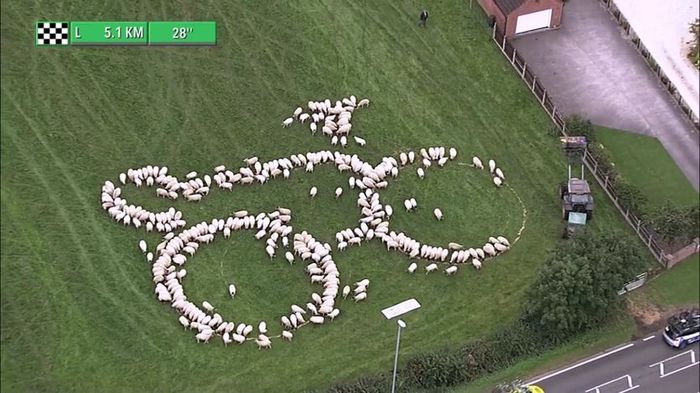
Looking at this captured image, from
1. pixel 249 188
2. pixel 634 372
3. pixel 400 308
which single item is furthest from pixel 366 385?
pixel 249 188

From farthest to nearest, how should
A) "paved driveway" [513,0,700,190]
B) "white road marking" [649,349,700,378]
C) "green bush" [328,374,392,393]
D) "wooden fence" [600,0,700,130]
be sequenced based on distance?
"wooden fence" [600,0,700,130] < "paved driveway" [513,0,700,190] < "white road marking" [649,349,700,378] < "green bush" [328,374,392,393]

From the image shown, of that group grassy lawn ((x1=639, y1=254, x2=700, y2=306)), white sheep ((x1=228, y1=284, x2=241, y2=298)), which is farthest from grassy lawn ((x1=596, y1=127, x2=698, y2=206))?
white sheep ((x1=228, y1=284, x2=241, y2=298))

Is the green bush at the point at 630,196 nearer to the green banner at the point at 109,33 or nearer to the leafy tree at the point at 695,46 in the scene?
the leafy tree at the point at 695,46

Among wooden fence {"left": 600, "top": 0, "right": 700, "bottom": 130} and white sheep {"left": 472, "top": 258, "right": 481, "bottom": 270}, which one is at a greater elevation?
wooden fence {"left": 600, "top": 0, "right": 700, "bottom": 130}

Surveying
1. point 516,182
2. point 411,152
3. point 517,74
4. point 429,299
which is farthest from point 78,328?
point 517,74

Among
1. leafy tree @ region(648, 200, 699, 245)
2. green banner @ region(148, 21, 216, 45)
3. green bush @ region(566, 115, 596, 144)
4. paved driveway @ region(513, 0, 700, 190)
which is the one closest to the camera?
leafy tree @ region(648, 200, 699, 245)

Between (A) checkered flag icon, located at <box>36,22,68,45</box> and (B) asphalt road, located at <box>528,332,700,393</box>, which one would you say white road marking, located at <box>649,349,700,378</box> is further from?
(A) checkered flag icon, located at <box>36,22,68,45</box>

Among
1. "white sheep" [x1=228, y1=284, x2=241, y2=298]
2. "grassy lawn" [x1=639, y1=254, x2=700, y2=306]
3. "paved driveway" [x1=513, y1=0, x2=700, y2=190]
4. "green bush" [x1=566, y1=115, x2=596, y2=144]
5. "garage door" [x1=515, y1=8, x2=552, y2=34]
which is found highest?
"garage door" [x1=515, y1=8, x2=552, y2=34]

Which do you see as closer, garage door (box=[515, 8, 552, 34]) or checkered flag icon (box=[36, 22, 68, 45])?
checkered flag icon (box=[36, 22, 68, 45])
